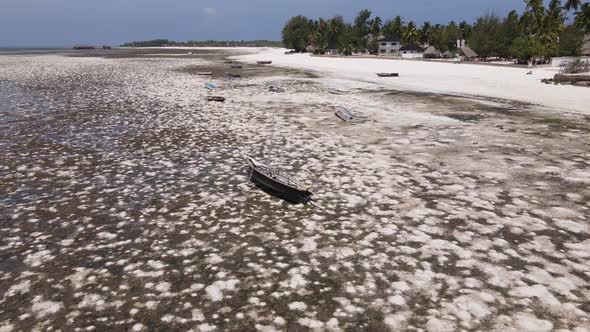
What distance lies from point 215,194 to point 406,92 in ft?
84.1

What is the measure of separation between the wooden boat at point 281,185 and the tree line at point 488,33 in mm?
70053

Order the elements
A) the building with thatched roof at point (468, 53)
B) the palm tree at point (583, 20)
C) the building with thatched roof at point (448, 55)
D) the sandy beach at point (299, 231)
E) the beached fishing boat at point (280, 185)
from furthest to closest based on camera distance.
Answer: the building with thatched roof at point (448, 55) < the building with thatched roof at point (468, 53) < the palm tree at point (583, 20) < the beached fishing boat at point (280, 185) < the sandy beach at point (299, 231)

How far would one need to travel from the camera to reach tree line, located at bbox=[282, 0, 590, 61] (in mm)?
71812

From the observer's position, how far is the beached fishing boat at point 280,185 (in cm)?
898

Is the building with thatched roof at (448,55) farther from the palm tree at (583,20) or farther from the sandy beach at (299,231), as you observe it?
the sandy beach at (299,231)

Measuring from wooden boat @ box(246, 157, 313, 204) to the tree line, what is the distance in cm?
7005

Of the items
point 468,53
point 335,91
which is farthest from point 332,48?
point 335,91

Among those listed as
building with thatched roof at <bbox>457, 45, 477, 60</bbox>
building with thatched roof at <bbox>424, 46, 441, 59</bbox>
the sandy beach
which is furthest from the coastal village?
building with thatched roof at <bbox>424, 46, 441, 59</bbox>

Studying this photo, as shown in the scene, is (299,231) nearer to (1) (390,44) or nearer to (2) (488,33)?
(2) (488,33)

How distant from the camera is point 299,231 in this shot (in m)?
7.92

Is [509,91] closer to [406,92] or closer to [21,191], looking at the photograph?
[406,92]

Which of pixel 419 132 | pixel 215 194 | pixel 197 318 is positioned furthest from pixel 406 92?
pixel 197 318

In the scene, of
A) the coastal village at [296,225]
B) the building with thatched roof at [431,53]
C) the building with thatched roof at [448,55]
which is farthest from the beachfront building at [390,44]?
the coastal village at [296,225]

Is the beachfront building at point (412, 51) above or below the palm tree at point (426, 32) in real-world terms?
below
